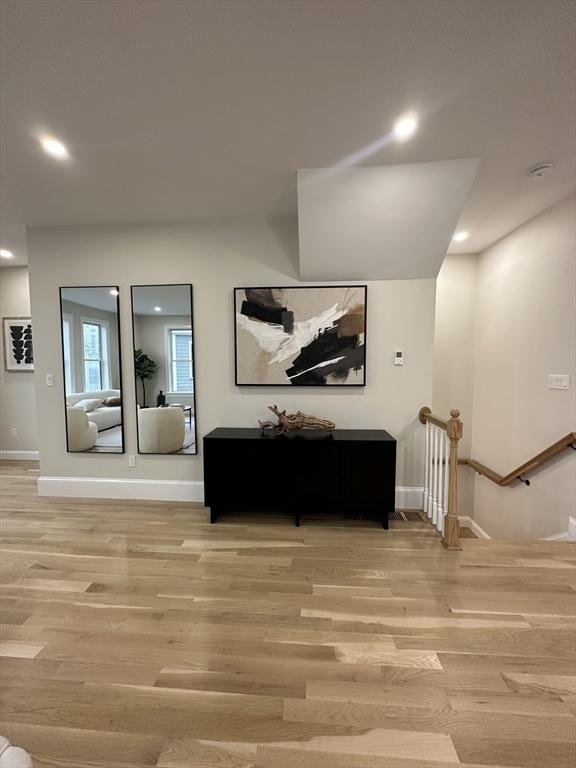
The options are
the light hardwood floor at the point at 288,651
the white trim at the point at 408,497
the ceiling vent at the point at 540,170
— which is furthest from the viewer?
the white trim at the point at 408,497

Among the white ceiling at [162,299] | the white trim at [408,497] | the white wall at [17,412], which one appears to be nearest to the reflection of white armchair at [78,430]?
the white ceiling at [162,299]

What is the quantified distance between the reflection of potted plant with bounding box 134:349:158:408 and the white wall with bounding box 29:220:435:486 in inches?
3.5

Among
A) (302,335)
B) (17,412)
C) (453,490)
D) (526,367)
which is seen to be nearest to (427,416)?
(453,490)

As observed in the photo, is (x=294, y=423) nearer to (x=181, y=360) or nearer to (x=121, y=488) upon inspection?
(x=181, y=360)

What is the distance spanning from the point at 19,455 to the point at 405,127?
19.3ft

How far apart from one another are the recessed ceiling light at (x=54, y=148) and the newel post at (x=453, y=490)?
121 inches

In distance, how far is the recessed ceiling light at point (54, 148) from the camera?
1962 mm

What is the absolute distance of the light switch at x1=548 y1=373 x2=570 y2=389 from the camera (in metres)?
2.62

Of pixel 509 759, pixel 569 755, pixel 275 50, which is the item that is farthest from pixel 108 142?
pixel 569 755

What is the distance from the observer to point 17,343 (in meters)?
4.63

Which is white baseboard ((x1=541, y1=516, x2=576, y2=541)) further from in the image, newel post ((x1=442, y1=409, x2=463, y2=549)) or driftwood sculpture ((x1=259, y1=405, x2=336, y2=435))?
driftwood sculpture ((x1=259, y1=405, x2=336, y2=435))

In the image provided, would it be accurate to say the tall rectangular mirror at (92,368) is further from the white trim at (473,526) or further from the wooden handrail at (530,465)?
the white trim at (473,526)

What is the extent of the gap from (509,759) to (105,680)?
1.56 meters

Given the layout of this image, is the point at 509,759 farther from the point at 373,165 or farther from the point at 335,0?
the point at 373,165
